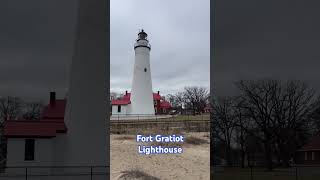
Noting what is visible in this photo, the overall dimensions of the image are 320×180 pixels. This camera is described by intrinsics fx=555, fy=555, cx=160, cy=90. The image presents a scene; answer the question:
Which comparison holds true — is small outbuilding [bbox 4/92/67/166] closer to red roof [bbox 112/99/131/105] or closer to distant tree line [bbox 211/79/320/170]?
red roof [bbox 112/99/131/105]

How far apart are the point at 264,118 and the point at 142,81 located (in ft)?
145

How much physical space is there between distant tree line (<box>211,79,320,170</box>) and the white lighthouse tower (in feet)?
132

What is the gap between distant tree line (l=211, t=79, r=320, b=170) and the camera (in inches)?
2421

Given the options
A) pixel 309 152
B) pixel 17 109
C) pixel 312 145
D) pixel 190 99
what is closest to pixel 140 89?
pixel 190 99

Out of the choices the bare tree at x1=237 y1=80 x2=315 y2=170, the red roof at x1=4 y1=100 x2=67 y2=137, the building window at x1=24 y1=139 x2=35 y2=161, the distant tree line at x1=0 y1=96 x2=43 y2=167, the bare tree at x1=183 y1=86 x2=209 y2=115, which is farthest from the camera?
the distant tree line at x1=0 y1=96 x2=43 y2=167

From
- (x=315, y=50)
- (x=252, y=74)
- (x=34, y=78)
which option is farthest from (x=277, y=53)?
(x=34, y=78)

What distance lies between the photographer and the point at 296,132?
2484 inches

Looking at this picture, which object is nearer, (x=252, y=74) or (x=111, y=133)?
(x=111, y=133)

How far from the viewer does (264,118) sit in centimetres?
6238

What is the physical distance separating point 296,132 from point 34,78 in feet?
98.3

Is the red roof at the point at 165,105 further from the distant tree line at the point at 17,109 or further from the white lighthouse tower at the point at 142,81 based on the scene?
the distant tree line at the point at 17,109

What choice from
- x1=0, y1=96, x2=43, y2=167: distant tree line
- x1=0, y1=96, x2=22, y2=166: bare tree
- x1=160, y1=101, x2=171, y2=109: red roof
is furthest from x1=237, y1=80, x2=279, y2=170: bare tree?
x1=160, y1=101, x2=171, y2=109: red roof

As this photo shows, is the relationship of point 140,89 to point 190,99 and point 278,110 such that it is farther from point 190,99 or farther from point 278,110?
point 278,110

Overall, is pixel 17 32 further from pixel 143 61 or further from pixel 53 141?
pixel 143 61
